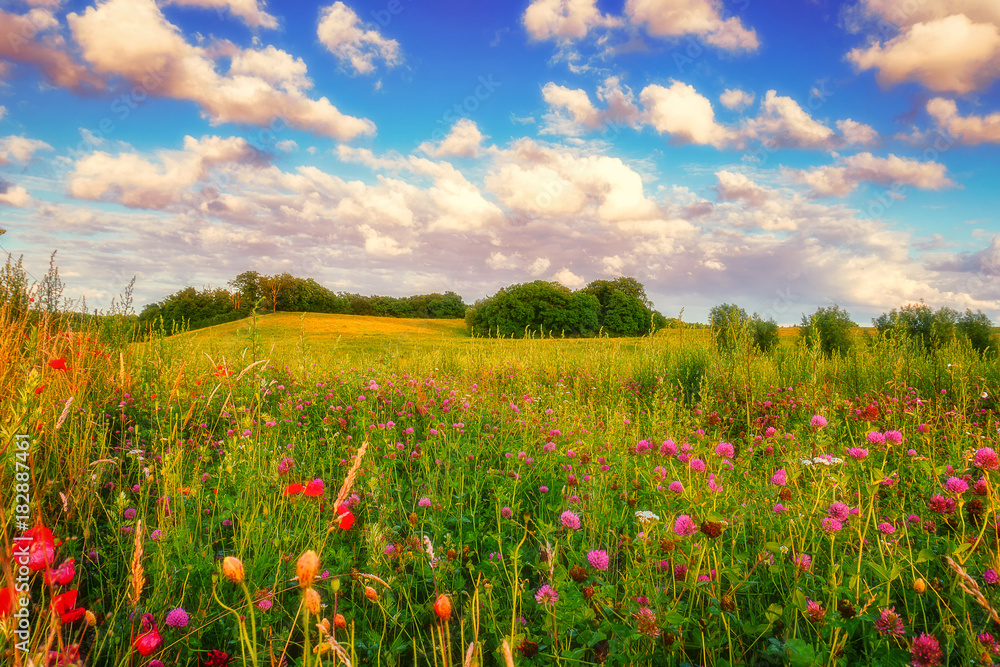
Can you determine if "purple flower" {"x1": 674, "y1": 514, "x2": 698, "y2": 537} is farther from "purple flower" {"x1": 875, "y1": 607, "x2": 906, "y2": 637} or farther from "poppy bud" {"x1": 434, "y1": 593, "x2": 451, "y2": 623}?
"poppy bud" {"x1": 434, "y1": 593, "x2": 451, "y2": 623}

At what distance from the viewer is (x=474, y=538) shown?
228 cm

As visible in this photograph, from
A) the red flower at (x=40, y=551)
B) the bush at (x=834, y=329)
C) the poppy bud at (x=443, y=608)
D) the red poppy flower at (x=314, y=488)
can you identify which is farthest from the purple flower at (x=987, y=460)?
the bush at (x=834, y=329)

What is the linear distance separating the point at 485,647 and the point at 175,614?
1.08 metres

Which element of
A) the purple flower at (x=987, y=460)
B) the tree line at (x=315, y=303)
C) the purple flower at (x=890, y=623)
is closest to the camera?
the purple flower at (x=890, y=623)

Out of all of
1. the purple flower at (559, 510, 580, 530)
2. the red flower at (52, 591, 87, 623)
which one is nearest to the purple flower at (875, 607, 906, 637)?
the purple flower at (559, 510, 580, 530)

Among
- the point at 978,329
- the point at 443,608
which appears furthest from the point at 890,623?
the point at 978,329

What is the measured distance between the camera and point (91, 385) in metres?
4.45

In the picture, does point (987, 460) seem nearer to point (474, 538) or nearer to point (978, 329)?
point (474, 538)

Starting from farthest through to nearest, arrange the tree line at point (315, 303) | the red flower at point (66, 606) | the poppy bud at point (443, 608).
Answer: the tree line at point (315, 303) < the red flower at point (66, 606) < the poppy bud at point (443, 608)

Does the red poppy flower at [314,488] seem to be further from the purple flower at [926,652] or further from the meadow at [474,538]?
the purple flower at [926,652]

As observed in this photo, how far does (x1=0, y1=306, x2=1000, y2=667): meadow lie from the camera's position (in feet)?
4.68

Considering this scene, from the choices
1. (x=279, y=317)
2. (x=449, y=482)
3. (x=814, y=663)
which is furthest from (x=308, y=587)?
(x=279, y=317)

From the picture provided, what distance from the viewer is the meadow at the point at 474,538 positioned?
56.2 inches

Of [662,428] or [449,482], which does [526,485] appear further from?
[662,428]
